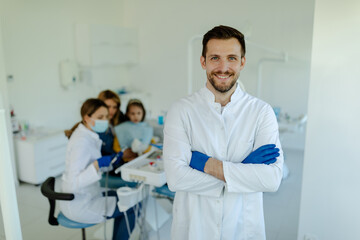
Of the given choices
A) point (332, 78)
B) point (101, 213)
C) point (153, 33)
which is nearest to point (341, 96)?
point (332, 78)

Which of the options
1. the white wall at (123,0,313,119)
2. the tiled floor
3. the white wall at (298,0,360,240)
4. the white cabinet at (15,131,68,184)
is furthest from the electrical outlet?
the white wall at (123,0,313,119)

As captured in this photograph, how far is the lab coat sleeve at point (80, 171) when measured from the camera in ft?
6.92

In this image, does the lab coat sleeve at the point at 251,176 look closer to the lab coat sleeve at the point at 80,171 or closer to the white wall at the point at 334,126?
the white wall at the point at 334,126

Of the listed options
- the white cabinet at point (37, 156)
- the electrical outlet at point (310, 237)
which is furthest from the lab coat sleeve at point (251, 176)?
the white cabinet at point (37, 156)

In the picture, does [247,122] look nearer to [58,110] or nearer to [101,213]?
[101,213]

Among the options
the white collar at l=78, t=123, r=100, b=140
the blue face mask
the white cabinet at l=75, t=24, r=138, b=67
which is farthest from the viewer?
the white cabinet at l=75, t=24, r=138, b=67

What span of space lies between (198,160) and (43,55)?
12.8 feet

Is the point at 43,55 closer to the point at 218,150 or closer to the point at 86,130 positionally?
the point at 86,130

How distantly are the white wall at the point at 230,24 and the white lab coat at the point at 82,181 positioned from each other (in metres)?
3.38

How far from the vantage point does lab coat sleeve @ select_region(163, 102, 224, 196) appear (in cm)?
143

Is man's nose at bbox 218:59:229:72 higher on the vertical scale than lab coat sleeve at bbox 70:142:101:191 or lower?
higher

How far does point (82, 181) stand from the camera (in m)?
2.11

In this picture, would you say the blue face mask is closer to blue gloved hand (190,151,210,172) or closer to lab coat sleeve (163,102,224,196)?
lab coat sleeve (163,102,224,196)

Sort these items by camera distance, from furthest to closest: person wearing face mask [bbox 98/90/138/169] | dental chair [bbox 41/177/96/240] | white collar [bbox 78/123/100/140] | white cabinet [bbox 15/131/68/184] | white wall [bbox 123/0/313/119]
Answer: white wall [bbox 123/0/313/119] → white cabinet [bbox 15/131/68/184] → person wearing face mask [bbox 98/90/138/169] → white collar [bbox 78/123/100/140] → dental chair [bbox 41/177/96/240]
